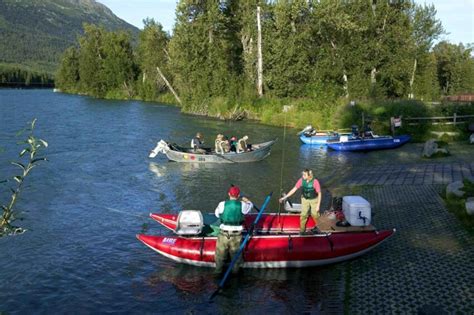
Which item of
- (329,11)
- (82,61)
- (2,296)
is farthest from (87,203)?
(82,61)

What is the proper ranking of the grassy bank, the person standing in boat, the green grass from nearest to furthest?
the person standing in boat < the green grass < the grassy bank

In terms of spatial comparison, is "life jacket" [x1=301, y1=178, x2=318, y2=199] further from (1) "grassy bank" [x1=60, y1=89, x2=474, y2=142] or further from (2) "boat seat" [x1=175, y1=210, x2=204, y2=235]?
(1) "grassy bank" [x1=60, y1=89, x2=474, y2=142]

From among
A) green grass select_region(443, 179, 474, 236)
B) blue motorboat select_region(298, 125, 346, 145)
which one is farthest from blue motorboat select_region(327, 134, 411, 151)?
green grass select_region(443, 179, 474, 236)

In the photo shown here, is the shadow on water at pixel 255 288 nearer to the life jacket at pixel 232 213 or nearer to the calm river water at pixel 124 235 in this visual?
the calm river water at pixel 124 235

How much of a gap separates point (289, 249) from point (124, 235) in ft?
19.6

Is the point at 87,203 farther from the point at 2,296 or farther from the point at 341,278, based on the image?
the point at 341,278

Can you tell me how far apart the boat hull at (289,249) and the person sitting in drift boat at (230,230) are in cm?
41

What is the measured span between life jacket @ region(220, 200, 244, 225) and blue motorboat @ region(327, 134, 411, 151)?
67.6ft

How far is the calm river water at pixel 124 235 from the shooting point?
11.0 meters

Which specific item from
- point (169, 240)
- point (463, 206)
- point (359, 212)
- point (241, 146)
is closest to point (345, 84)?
point (241, 146)

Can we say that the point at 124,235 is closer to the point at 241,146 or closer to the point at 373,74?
the point at 241,146

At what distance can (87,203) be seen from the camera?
19.1m

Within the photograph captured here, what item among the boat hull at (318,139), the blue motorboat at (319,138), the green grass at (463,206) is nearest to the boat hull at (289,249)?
the green grass at (463,206)

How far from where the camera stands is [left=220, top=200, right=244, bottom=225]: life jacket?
466 inches
